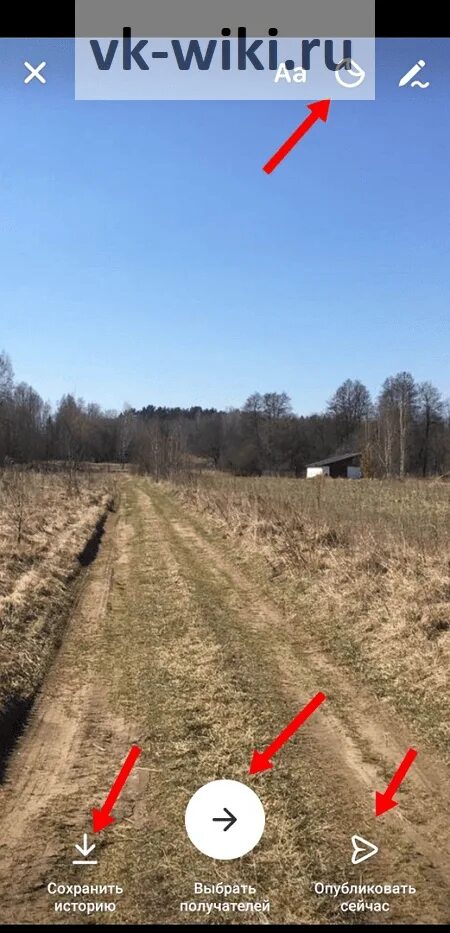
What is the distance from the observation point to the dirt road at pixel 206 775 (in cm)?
314

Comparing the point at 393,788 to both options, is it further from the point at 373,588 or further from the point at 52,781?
the point at 373,588

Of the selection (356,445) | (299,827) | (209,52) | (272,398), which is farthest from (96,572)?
(356,445)

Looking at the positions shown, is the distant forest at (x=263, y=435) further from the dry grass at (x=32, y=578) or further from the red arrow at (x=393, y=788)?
the red arrow at (x=393, y=788)

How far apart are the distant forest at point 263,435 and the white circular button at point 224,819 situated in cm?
3833

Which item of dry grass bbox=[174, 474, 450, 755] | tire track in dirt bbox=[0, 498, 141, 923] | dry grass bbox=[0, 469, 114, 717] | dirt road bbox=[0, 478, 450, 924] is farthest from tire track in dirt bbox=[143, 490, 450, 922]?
dry grass bbox=[0, 469, 114, 717]

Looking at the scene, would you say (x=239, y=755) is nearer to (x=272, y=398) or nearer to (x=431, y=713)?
(x=431, y=713)

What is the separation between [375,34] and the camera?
3.63 m

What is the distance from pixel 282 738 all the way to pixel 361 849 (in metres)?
1.41

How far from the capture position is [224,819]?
3.93m

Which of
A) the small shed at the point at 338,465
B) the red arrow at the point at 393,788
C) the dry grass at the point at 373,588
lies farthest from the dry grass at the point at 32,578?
the small shed at the point at 338,465

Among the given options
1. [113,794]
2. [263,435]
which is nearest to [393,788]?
[113,794]

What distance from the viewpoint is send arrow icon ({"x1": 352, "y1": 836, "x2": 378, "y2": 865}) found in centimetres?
343

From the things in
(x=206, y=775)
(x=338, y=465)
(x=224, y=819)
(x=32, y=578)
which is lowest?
(x=224, y=819)

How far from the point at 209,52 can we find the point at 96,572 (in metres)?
10.3
